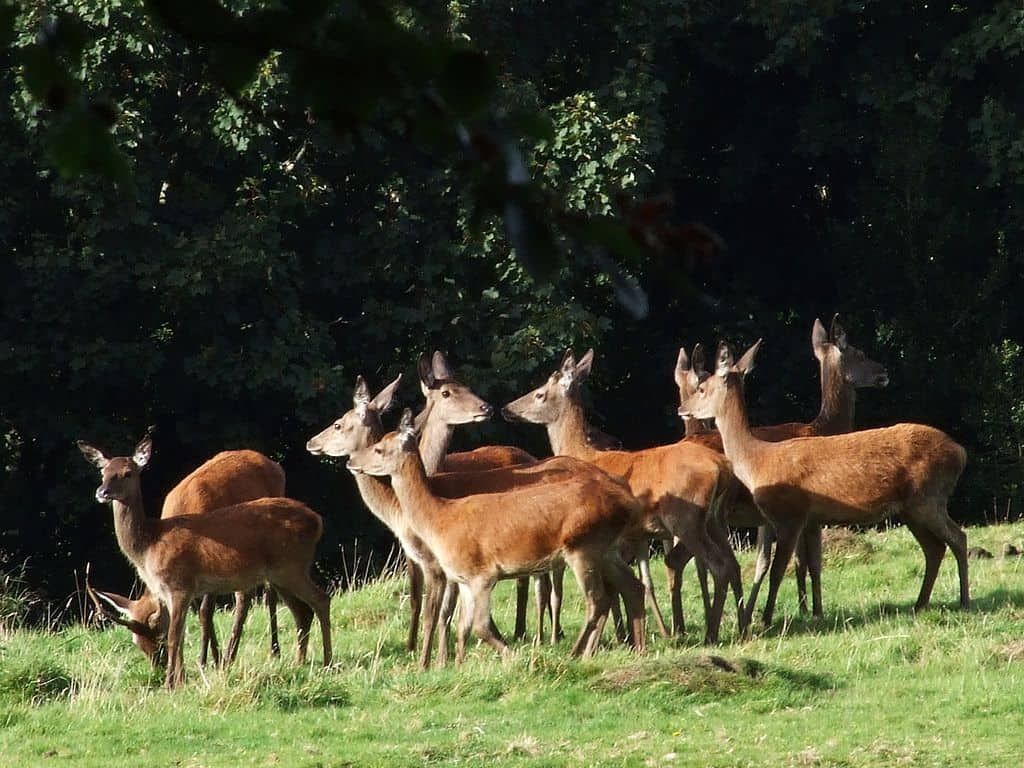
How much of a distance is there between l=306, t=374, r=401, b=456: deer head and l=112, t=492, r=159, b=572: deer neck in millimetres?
1664

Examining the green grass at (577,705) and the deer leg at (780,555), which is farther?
the deer leg at (780,555)

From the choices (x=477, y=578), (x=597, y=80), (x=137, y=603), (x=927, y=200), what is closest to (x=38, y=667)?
(x=137, y=603)

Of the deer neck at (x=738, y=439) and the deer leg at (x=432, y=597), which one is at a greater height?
the deer neck at (x=738, y=439)

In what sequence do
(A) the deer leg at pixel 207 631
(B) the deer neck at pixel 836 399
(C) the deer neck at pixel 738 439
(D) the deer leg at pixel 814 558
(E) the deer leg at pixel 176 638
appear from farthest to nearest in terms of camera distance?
(B) the deer neck at pixel 836 399 < (C) the deer neck at pixel 738 439 < (D) the deer leg at pixel 814 558 < (A) the deer leg at pixel 207 631 < (E) the deer leg at pixel 176 638

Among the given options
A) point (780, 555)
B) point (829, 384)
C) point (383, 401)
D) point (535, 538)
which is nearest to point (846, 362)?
point (829, 384)

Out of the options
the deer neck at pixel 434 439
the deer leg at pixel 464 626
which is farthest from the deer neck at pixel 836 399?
the deer leg at pixel 464 626

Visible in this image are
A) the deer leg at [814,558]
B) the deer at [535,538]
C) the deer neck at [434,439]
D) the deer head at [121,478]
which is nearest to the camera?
the deer at [535,538]

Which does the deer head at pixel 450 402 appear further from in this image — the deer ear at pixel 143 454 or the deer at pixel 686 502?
the deer ear at pixel 143 454

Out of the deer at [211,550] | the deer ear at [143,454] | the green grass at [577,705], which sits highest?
the deer ear at [143,454]

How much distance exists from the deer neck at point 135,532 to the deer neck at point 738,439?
388cm

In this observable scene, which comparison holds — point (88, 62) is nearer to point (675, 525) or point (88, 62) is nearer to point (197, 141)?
point (197, 141)

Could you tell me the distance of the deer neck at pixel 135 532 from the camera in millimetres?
11094

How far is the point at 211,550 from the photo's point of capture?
36.0 feet

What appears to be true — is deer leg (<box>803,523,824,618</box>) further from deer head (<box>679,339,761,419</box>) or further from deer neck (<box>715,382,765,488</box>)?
deer head (<box>679,339,761,419</box>)
